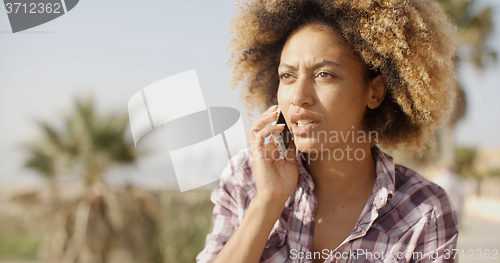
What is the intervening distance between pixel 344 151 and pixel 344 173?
143 millimetres

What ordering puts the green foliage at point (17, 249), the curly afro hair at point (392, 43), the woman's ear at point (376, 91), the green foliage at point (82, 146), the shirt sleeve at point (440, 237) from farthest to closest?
the green foliage at point (17, 249) < the green foliage at point (82, 146) < the woman's ear at point (376, 91) < the curly afro hair at point (392, 43) < the shirt sleeve at point (440, 237)

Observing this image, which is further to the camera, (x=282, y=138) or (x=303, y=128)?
(x=282, y=138)

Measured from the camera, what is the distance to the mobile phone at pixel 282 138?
7.61ft

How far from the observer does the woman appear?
2.14m

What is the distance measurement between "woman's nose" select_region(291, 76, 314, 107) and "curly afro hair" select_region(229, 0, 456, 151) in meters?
0.36

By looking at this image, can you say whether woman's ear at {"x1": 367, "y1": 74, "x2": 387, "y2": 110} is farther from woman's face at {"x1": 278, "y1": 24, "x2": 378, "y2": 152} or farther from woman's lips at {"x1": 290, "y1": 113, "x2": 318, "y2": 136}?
woman's lips at {"x1": 290, "y1": 113, "x2": 318, "y2": 136}

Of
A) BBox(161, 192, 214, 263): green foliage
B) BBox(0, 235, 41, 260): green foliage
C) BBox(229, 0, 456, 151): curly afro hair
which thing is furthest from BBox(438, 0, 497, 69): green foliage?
BBox(0, 235, 41, 260): green foliage

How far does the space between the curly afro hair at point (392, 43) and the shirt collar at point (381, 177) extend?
20 centimetres

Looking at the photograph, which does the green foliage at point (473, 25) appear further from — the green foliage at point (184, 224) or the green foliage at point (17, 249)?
the green foliage at point (17, 249)

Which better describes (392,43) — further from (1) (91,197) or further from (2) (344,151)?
(1) (91,197)

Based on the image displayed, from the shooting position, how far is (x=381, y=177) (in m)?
2.34

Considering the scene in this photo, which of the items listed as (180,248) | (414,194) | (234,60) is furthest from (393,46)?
(180,248)

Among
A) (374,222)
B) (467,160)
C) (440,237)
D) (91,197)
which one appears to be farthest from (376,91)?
(467,160)

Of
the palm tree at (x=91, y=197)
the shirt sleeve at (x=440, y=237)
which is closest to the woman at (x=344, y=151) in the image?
the shirt sleeve at (x=440, y=237)
